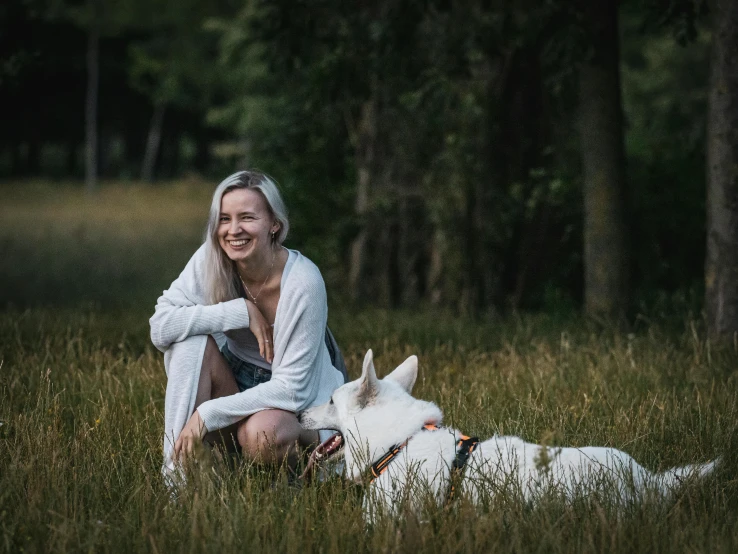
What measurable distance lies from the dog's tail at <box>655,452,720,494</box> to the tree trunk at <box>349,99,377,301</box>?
27.4 feet

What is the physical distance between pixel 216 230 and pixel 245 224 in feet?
0.64

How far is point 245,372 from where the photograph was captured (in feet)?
17.9

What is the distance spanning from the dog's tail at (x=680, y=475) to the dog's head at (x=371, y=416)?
1074 mm

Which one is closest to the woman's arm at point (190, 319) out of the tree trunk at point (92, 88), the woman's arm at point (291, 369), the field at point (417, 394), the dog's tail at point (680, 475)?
the woman's arm at point (291, 369)

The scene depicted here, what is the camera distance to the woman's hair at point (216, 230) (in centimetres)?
521

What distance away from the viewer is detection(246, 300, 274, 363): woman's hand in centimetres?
512

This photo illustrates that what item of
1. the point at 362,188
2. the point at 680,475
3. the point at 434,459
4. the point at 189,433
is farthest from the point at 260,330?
the point at 362,188

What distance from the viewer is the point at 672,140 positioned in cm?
1411

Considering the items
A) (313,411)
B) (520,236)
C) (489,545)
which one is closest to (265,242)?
(313,411)

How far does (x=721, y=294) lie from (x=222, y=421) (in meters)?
4.90

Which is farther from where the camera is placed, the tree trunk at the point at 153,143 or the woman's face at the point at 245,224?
the tree trunk at the point at 153,143

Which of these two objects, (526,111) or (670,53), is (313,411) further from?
(670,53)

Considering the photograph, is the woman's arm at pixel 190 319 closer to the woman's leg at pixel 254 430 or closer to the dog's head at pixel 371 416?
the woman's leg at pixel 254 430

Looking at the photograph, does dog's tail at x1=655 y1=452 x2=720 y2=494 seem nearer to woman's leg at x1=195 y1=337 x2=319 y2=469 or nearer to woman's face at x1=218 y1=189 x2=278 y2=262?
woman's leg at x1=195 y1=337 x2=319 y2=469
